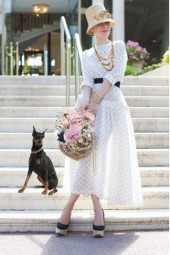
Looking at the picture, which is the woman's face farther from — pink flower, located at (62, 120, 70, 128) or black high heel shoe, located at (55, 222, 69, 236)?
black high heel shoe, located at (55, 222, 69, 236)

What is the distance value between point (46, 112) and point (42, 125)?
0.50 meters

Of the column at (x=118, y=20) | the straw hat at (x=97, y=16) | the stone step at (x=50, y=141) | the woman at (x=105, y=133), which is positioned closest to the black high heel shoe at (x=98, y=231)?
the woman at (x=105, y=133)

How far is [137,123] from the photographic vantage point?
5.79 metres

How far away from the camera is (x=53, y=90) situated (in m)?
7.17

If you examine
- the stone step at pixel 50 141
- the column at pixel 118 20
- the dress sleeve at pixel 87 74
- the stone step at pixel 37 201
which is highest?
the column at pixel 118 20

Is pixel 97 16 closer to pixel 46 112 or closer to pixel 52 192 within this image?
pixel 52 192

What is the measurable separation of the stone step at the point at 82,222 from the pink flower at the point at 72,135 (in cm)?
72

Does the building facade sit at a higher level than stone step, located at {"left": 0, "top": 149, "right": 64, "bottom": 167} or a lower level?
higher

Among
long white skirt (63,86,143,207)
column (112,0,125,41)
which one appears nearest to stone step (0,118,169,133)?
long white skirt (63,86,143,207)

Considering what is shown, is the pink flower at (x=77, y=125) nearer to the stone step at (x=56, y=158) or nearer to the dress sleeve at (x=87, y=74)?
the dress sleeve at (x=87, y=74)

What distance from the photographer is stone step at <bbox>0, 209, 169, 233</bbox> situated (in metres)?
3.91

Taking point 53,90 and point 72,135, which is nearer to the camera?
point 72,135

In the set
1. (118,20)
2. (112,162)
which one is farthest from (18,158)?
(118,20)

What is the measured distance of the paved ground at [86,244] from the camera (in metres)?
3.43
